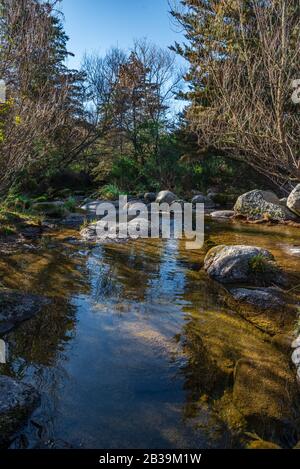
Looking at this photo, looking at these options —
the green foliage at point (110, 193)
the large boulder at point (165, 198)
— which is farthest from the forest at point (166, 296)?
the green foliage at point (110, 193)

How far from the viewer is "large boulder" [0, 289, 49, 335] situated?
12.3 feet

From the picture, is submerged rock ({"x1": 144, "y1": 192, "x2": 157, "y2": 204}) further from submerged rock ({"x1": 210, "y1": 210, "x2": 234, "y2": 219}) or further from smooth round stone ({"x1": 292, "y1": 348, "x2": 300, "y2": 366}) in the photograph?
smooth round stone ({"x1": 292, "y1": 348, "x2": 300, "y2": 366})

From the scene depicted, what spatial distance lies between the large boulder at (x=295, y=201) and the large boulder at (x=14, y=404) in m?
9.65

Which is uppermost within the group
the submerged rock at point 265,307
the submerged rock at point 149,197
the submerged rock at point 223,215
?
the submerged rock at point 149,197

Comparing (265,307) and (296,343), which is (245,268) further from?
(296,343)

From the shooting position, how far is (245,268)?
5.21 metres

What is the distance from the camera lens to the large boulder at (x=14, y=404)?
2239 mm

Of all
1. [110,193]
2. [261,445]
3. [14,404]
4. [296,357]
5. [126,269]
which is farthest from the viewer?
[110,193]

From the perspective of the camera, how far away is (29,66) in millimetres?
6371

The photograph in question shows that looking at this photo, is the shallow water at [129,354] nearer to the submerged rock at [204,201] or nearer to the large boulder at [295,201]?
the large boulder at [295,201]

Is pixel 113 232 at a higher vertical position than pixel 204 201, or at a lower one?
lower

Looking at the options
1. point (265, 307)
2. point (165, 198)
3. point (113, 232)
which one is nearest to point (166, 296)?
point (265, 307)

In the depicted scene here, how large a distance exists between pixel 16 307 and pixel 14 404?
5.78 ft
